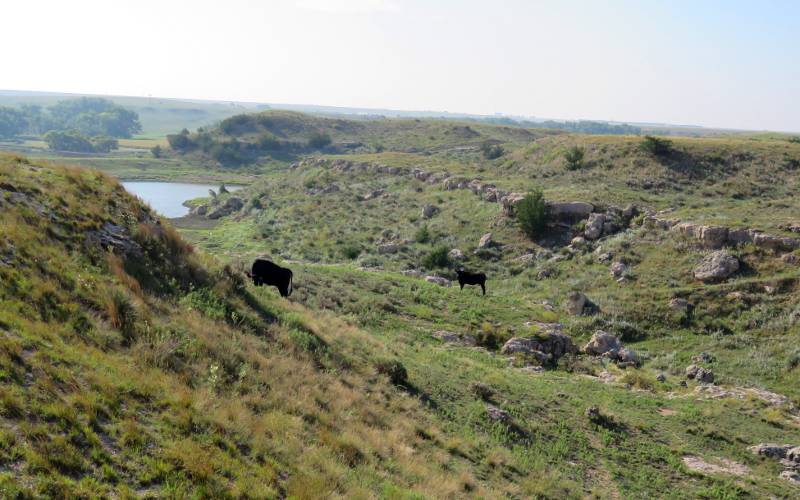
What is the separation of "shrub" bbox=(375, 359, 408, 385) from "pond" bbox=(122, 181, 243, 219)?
67.8 metres

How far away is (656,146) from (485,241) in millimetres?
28606

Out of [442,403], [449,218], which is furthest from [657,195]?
[442,403]

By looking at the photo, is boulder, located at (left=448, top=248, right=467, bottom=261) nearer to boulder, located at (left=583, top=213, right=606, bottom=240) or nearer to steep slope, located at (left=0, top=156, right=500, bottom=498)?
boulder, located at (left=583, top=213, right=606, bottom=240)

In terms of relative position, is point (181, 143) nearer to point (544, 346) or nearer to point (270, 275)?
point (270, 275)

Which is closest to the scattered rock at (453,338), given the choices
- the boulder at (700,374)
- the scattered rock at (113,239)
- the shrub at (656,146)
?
the boulder at (700,374)

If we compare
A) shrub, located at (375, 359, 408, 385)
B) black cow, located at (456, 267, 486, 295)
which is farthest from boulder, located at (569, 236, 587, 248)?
shrub, located at (375, 359, 408, 385)

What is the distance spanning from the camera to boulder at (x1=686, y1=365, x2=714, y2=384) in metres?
21.2

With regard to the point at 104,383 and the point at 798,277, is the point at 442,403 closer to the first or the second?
the point at 104,383

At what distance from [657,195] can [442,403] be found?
3923 centimetres

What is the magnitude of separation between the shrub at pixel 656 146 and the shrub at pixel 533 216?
23036 mm

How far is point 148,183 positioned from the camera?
114 meters

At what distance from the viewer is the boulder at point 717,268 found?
95.2ft

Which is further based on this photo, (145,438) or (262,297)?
(262,297)

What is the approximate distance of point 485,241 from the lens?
4159 cm
